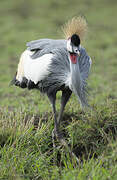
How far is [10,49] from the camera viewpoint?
7969mm

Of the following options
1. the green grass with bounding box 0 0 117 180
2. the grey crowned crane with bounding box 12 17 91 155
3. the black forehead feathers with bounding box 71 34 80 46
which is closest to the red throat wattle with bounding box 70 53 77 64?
the grey crowned crane with bounding box 12 17 91 155

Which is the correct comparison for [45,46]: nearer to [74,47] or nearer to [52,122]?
[74,47]

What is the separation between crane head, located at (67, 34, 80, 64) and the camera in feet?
10.3

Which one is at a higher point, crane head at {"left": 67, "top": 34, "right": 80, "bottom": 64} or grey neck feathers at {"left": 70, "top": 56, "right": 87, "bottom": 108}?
crane head at {"left": 67, "top": 34, "right": 80, "bottom": 64}

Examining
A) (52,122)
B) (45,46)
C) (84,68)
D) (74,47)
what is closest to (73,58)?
(74,47)

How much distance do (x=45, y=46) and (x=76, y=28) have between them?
39cm

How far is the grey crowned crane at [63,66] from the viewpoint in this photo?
3168 millimetres

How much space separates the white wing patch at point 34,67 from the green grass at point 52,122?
1.25 feet

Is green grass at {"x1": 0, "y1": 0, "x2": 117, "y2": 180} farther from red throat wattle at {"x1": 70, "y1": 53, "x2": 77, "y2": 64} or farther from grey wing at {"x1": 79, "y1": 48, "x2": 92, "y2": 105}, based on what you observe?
red throat wattle at {"x1": 70, "y1": 53, "x2": 77, "y2": 64}

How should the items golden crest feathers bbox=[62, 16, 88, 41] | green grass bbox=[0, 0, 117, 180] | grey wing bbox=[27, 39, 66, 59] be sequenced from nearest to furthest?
1. green grass bbox=[0, 0, 117, 180]
2. golden crest feathers bbox=[62, 16, 88, 41]
3. grey wing bbox=[27, 39, 66, 59]

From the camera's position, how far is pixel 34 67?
3.50m

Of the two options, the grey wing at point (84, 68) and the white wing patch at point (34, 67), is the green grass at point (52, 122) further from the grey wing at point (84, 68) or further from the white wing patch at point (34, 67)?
the white wing patch at point (34, 67)

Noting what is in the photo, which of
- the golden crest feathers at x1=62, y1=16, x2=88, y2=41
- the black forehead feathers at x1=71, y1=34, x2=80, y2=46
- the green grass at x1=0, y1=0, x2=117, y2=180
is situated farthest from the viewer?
the golden crest feathers at x1=62, y1=16, x2=88, y2=41

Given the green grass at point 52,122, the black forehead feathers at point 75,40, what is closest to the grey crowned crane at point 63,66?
the black forehead feathers at point 75,40
